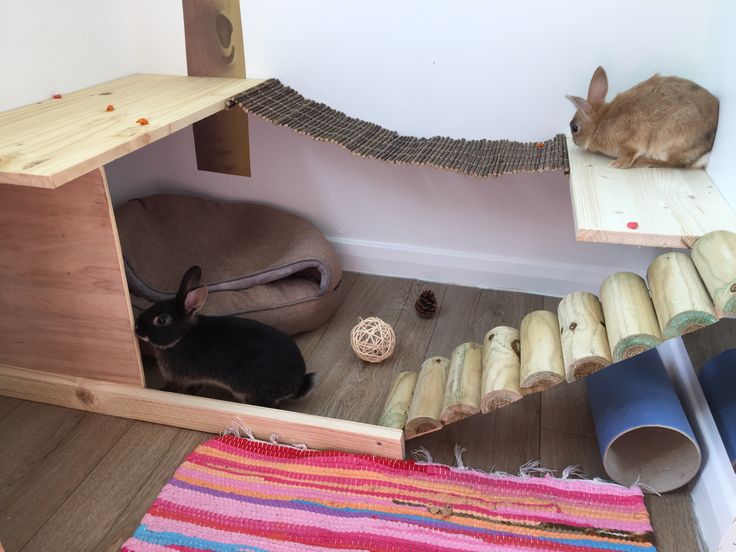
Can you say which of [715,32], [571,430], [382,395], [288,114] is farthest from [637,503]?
[288,114]

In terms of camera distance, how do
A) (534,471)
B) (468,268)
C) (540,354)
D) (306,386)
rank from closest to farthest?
1. (540,354)
2. (534,471)
3. (306,386)
4. (468,268)

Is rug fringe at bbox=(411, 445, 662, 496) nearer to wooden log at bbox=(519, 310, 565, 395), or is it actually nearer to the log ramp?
the log ramp

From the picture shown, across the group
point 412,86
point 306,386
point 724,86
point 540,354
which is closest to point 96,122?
point 306,386

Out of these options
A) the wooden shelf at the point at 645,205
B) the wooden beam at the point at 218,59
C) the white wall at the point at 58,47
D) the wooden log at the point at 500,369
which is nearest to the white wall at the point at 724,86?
the wooden shelf at the point at 645,205

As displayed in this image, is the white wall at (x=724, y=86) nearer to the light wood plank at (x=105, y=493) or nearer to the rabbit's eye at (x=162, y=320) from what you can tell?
the rabbit's eye at (x=162, y=320)

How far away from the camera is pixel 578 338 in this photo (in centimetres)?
146

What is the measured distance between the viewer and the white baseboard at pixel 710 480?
135cm

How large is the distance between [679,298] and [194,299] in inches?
45.6

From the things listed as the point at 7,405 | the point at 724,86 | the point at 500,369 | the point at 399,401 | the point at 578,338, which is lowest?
the point at 7,405

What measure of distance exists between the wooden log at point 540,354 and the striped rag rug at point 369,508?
0.27 metres

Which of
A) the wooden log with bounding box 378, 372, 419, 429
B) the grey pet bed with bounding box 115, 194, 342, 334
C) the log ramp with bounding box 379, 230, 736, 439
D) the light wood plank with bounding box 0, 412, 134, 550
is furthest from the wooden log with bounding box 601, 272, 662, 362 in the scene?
the light wood plank with bounding box 0, 412, 134, 550

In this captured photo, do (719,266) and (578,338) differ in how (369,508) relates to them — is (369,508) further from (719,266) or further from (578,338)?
(719,266)

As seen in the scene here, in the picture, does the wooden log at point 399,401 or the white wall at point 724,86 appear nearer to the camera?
the white wall at point 724,86

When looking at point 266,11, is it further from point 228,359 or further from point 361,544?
point 361,544
